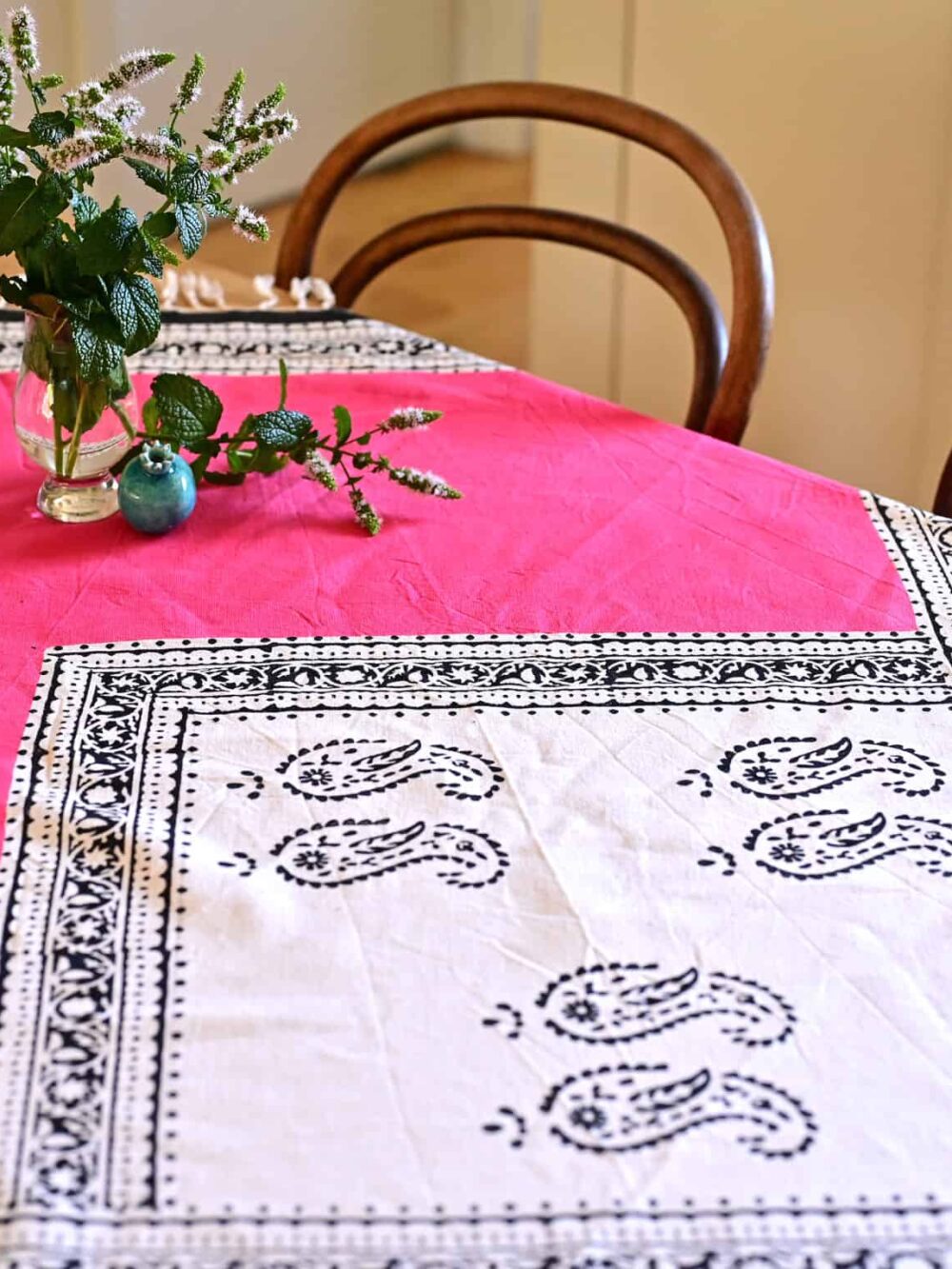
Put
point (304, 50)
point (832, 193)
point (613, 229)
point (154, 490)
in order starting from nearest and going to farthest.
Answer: point (154, 490) < point (613, 229) < point (832, 193) < point (304, 50)

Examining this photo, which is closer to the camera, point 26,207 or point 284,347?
point 26,207

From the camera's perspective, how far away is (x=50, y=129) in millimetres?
896

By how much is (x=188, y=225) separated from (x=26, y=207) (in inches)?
3.8

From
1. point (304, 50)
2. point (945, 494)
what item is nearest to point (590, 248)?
point (945, 494)

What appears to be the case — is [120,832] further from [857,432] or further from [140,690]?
[857,432]

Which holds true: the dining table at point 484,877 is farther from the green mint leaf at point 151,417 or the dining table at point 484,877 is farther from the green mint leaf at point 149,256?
the green mint leaf at point 149,256

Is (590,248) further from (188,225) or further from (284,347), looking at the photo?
(188,225)

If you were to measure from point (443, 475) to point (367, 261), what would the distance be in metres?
0.69

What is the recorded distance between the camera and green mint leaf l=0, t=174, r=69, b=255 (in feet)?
2.95

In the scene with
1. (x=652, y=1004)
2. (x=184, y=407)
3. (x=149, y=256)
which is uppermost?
(x=149, y=256)

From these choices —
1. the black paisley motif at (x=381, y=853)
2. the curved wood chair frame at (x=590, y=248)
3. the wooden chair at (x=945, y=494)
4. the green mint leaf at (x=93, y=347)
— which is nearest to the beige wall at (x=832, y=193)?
the curved wood chair frame at (x=590, y=248)

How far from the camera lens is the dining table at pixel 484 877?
1.80ft

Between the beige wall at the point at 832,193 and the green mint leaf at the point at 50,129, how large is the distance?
146cm

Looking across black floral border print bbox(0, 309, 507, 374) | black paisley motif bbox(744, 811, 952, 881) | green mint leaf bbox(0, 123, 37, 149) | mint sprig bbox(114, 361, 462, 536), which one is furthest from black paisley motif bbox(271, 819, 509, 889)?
black floral border print bbox(0, 309, 507, 374)
